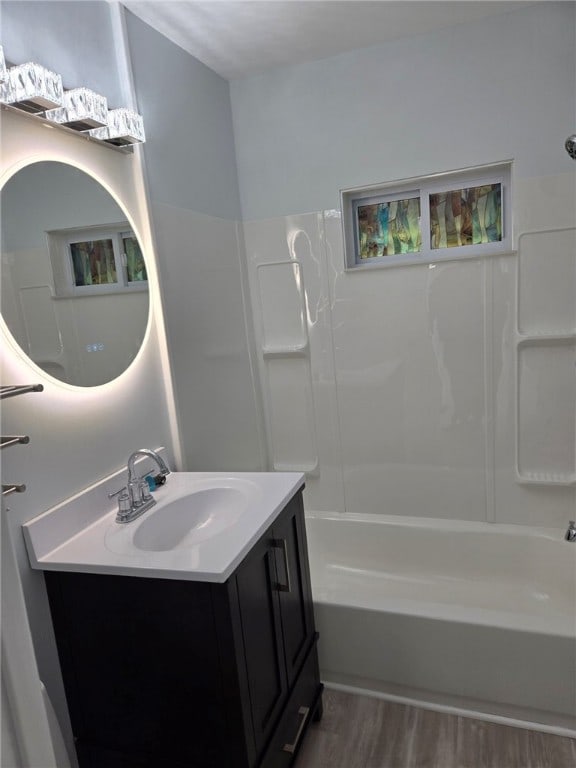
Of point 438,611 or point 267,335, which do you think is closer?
point 438,611

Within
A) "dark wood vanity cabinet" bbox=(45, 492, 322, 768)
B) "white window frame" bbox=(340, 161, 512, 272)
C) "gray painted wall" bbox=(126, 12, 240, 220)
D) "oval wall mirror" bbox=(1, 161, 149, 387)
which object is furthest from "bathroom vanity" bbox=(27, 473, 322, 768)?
"white window frame" bbox=(340, 161, 512, 272)

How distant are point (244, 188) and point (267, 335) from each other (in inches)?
29.5

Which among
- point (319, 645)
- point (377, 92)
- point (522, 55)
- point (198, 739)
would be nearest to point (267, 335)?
point (377, 92)

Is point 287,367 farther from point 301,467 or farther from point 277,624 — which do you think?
point 277,624

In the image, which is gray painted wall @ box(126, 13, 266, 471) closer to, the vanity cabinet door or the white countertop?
the white countertop

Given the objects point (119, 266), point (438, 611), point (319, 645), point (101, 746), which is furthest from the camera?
point (319, 645)

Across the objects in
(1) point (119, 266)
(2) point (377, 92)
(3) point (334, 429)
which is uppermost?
(2) point (377, 92)

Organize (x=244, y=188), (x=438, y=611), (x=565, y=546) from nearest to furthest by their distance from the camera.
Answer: (x=438, y=611) → (x=565, y=546) → (x=244, y=188)

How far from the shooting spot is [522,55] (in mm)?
2117

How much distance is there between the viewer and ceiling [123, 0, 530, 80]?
1.88 metres

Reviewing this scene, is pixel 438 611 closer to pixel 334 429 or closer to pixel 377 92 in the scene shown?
pixel 334 429

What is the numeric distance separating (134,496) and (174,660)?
514mm

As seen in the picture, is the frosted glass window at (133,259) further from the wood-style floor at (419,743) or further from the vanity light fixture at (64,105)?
the wood-style floor at (419,743)

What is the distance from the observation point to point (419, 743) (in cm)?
178
